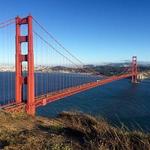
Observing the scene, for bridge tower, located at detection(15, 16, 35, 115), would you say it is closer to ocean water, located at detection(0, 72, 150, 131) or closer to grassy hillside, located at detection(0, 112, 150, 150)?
ocean water, located at detection(0, 72, 150, 131)

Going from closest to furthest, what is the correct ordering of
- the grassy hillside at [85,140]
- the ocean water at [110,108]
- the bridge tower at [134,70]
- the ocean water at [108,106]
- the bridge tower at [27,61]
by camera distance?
the grassy hillside at [85,140]
the bridge tower at [27,61]
the ocean water at [108,106]
the ocean water at [110,108]
the bridge tower at [134,70]

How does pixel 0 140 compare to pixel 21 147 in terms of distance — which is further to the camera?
pixel 0 140

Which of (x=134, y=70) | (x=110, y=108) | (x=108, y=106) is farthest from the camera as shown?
(x=134, y=70)

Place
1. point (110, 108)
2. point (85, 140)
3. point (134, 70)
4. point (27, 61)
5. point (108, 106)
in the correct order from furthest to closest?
1. point (134, 70)
2. point (108, 106)
3. point (110, 108)
4. point (27, 61)
5. point (85, 140)

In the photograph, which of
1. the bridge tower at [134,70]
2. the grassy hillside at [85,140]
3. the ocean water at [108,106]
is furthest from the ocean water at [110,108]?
the bridge tower at [134,70]

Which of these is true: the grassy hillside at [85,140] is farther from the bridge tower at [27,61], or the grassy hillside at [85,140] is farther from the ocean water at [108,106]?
the bridge tower at [27,61]

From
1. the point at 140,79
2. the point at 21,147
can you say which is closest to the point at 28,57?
the point at 21,147

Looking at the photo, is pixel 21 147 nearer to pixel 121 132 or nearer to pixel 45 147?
pixel 45 147

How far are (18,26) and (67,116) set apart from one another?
12606 mm

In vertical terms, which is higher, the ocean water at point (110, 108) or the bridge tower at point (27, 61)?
the bridge tower at point (27, 61)

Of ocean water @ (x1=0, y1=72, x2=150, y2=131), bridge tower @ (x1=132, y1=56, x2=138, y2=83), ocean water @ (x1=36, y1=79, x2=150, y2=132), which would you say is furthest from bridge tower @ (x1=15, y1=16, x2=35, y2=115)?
bridge tower @ (x1=132, y1=56, x2=138, y2=83)

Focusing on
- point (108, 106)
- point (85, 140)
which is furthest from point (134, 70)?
point (85, 140)

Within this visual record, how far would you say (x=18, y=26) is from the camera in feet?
59.4

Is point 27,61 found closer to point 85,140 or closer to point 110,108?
point 110,108
